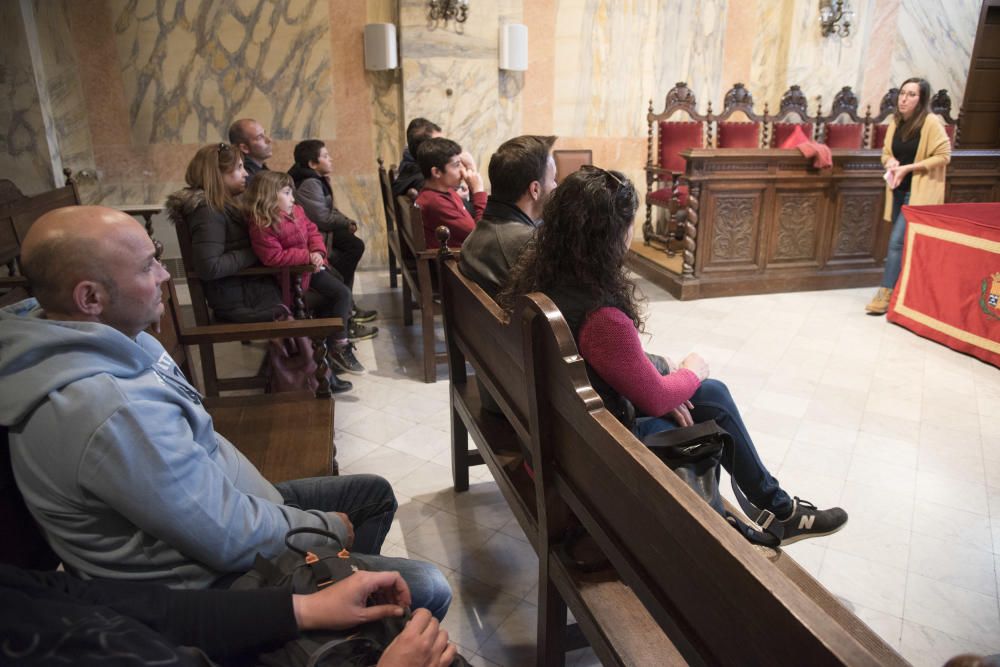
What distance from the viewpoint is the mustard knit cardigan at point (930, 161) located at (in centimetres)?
426

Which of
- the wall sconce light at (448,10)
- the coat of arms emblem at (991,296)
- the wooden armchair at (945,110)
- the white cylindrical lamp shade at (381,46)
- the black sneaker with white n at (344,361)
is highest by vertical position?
the wall sconce light at (448,10)

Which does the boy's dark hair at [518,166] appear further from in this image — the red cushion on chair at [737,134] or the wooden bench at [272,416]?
the red cushion on chair at [737,134]

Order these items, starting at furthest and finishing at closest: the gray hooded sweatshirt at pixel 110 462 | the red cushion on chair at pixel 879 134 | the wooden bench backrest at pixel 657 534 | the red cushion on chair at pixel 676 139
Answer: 1. the red cushion on chair at pixel 879 134
2. the red cushion on chair at pixel 676 139
3. the gray hooded sweatshirt at pixel 110 462
4. the wooden bench backrest at pixel 657 534

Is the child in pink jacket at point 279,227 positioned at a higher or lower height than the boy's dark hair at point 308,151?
lower

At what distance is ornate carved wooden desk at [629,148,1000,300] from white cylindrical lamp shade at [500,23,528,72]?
6.20ft

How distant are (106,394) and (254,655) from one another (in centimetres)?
48

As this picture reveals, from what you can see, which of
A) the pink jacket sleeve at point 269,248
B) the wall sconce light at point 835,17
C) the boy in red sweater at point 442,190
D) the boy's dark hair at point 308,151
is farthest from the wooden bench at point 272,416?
the wall sconce light at point 835,17

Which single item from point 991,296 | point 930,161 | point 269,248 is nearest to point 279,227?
point 269,248

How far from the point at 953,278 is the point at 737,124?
2.87 meters

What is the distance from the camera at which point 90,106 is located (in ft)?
17.4

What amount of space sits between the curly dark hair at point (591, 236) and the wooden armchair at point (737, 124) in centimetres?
516

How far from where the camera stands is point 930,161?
427 cm

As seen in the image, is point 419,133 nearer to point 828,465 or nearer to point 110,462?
point 828,465

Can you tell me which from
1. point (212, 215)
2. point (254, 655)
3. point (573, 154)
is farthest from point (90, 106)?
point (254, 655)
